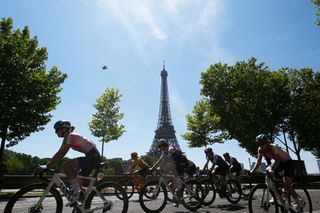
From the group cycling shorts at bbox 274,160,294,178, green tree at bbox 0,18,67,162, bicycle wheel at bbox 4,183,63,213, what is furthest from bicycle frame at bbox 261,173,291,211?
green tree at bbox 0,18,67,162

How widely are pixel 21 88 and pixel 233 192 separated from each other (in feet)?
48.9

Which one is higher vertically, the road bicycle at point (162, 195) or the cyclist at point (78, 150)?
the cyclist at point (78, 150)

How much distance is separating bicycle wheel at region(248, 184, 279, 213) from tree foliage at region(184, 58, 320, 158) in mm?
23320

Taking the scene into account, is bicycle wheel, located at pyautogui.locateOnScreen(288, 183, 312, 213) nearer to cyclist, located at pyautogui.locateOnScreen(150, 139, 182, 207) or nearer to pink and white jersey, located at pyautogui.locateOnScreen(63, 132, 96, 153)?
cyclist, located at pyautogui.locateOnScreen(150, 139, 182, 207)

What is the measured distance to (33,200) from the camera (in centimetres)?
537

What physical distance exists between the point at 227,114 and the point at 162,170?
28387mm

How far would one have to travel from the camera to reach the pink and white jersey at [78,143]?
18.8ft

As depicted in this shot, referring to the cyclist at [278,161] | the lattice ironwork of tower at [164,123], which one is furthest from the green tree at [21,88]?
the lattice ironwork of tower at [164,123]

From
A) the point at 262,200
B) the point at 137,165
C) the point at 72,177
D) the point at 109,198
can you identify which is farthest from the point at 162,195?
the point at 137,165

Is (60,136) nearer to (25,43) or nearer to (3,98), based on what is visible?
(3,98)

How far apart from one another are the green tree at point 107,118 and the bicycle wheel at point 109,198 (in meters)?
24.0

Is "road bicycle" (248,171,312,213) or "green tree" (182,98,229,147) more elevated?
"green tree" (182,98,229,147)

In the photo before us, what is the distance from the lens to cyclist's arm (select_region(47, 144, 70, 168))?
5397 millimetres

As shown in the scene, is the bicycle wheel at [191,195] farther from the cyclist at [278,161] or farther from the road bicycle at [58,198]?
the road bicycle at [58,198]
